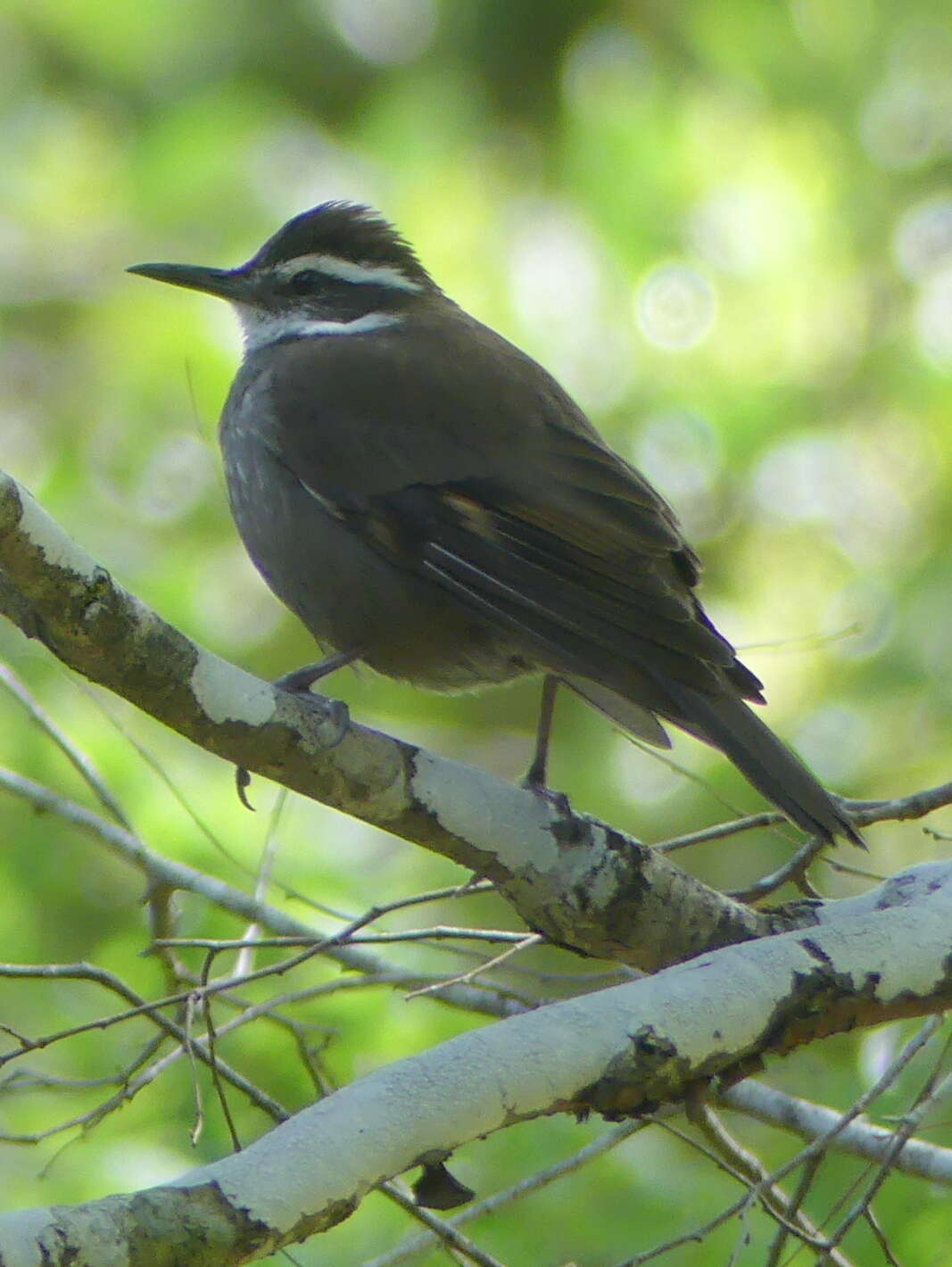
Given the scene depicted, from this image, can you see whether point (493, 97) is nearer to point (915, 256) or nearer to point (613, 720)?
point (915, 256)

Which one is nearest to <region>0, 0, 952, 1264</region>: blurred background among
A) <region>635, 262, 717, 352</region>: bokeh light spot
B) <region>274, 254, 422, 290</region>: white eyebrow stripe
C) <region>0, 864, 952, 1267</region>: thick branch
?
<region>635, 262, 717, 352</region>: bokeh light spot

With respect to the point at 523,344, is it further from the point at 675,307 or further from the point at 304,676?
the point at 304,676

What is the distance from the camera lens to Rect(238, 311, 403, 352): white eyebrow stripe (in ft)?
17.4

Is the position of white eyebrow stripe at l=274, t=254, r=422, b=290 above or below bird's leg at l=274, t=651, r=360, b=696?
above

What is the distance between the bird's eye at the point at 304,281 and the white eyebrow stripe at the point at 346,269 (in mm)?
13

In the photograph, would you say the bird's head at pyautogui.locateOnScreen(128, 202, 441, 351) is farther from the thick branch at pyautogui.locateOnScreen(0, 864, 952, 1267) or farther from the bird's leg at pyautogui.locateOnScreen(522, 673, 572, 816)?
the thick branch at pyautogui.locateOnScreen(0, 864, 952, 1267)

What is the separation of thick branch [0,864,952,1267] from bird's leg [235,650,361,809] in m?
0.76

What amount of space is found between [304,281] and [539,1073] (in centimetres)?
340

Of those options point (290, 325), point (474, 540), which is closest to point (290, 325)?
point (290, 325)

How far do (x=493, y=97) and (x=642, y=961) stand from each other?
7.20 m

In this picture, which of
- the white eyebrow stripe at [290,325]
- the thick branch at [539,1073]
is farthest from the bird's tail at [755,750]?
the white eyebrow stripe at [290,325]

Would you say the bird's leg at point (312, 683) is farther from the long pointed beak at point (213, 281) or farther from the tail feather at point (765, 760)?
the long pointed beak at point (213, 281)

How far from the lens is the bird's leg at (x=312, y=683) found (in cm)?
332

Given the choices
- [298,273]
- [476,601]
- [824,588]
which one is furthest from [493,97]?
[476,601]
